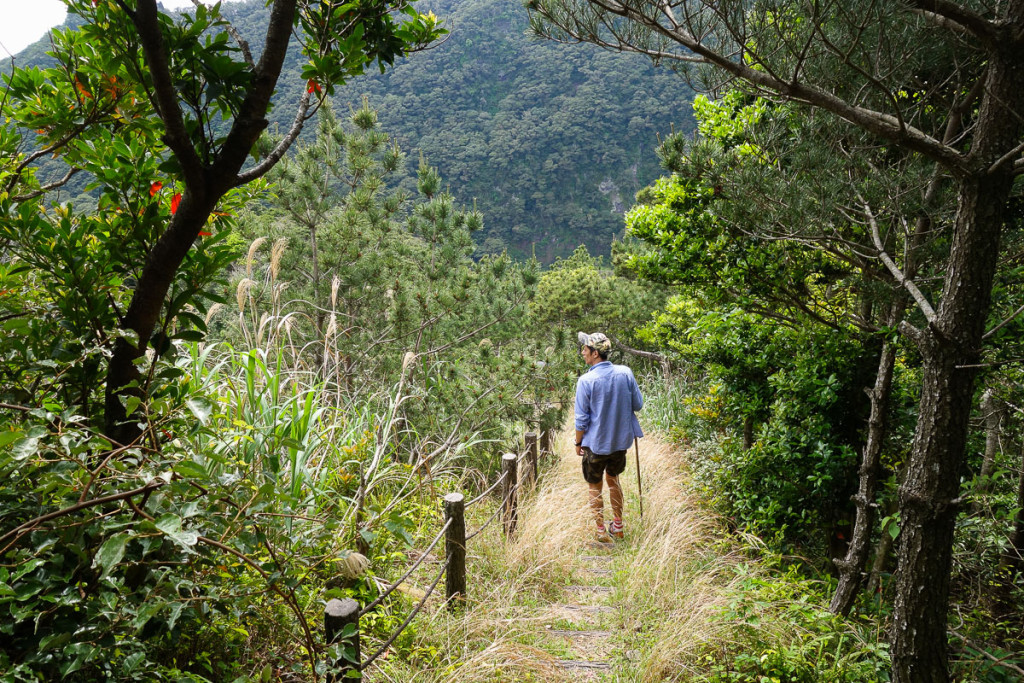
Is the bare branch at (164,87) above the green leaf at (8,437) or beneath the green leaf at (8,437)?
above

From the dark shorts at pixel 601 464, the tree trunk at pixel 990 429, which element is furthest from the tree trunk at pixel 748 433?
the tree trunk at pixel 990 429

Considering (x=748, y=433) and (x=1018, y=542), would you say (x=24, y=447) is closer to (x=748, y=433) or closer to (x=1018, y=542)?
(x=1018, y=542)

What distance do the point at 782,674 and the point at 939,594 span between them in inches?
29.0

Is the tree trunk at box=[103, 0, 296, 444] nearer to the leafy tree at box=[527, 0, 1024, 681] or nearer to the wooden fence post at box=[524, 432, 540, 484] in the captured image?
the leafy tree at box=[527, 0, 1024, 681]

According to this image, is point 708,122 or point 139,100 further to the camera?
point 708,122

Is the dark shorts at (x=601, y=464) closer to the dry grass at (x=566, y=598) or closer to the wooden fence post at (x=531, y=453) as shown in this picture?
the dry grass at (x=566, y=598)

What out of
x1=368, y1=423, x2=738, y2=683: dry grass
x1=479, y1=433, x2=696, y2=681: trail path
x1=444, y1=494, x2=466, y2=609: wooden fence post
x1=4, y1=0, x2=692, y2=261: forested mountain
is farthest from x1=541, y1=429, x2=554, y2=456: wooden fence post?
x1=4, y1=0, x2=692, y2=261: forested mountain

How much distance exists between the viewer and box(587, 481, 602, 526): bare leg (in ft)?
14.4

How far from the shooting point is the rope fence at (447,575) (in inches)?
57.2

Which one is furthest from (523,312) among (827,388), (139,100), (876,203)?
(139,100)

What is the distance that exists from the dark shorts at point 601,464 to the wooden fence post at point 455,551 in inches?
74.8

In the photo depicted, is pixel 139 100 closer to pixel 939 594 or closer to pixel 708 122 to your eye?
pixel 939 594

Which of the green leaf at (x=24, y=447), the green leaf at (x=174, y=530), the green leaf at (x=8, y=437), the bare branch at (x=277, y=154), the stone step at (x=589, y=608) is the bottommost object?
the stone step at (x=589, y=608)

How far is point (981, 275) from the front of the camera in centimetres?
192
